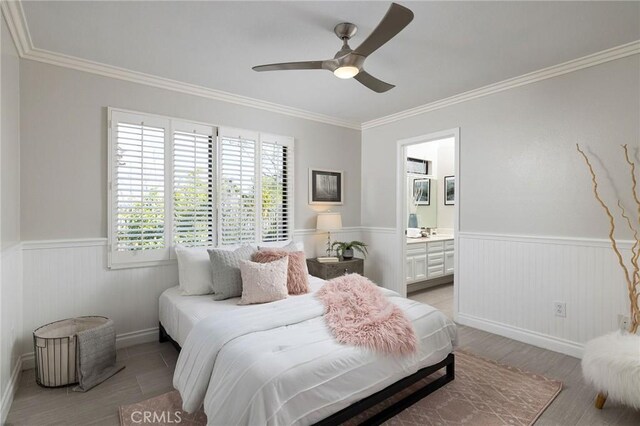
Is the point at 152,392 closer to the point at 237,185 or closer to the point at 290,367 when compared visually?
the point at 290,367

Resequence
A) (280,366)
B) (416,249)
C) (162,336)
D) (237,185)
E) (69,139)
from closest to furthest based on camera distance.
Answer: (280,366) → (69,139) → (162,336) → (237,185) → (416,249)

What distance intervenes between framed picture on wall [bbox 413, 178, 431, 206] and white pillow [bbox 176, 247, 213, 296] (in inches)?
165

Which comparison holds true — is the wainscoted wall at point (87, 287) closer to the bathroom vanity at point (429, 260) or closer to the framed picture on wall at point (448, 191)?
the bathroom vanity at point (429, 260)

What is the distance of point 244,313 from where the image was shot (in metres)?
2.31

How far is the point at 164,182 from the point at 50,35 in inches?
55.4

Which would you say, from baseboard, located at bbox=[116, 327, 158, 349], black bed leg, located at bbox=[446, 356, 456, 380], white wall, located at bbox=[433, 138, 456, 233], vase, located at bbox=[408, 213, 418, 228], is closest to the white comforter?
black bed leg, located at bbox=[446, 356, 456, 380]

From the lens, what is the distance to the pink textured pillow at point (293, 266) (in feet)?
9.93

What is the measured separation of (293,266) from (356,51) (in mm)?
1899

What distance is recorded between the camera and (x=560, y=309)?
3.08 metres

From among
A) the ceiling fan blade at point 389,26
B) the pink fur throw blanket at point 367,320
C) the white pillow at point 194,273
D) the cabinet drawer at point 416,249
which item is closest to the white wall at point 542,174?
the cabinet drawer at point 416,249

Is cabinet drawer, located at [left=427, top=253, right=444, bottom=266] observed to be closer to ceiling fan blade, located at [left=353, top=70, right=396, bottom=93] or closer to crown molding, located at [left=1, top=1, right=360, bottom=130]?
crown molding, located at [left=1, top=1, right=360, bottom=130]

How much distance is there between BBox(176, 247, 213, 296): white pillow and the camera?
9.82 feet

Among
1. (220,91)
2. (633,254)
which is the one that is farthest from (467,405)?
(220,91)

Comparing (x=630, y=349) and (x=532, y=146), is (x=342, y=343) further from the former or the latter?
(x=532, y=146)
